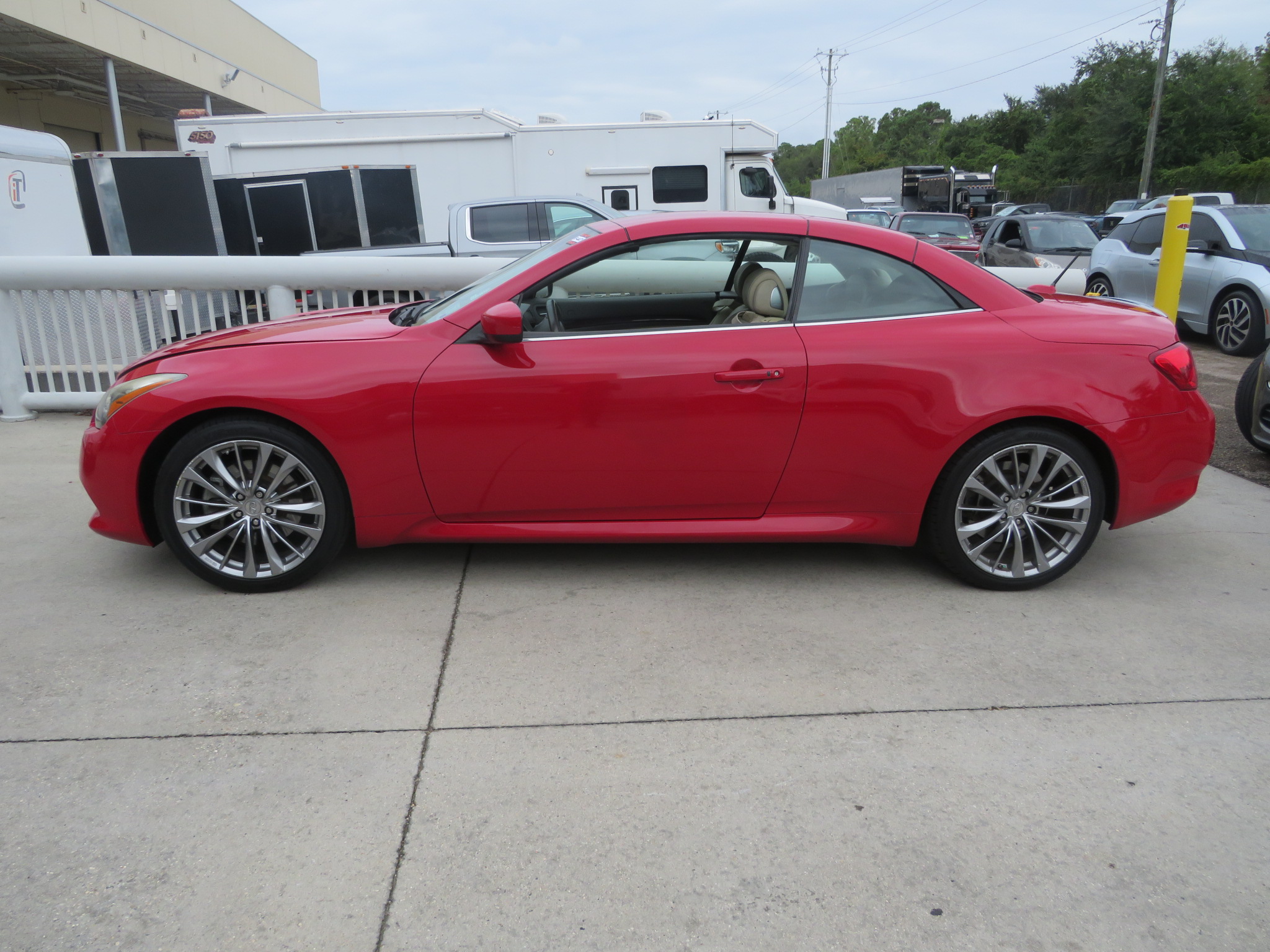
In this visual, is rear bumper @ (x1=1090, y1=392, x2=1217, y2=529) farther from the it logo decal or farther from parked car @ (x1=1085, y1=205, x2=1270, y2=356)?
the it logo decal

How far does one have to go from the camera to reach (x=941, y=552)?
4082 mm

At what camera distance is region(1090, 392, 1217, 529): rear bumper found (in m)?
3.98

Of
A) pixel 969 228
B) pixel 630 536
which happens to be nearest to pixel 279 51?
pixel 969 228

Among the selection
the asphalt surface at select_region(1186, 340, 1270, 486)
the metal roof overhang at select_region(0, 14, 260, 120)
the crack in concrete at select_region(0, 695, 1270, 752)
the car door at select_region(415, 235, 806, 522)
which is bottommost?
the asphalt surface at select_region(1186, 340, 1270, 486)

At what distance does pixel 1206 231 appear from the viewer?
36.6 ft

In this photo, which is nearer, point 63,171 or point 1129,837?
point 1129,837

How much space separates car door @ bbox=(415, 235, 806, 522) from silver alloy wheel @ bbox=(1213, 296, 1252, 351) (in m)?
8.44

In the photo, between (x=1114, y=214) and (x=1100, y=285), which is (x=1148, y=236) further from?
(x=1114, y=214)

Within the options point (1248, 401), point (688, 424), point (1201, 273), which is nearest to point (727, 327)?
point (688, 424)

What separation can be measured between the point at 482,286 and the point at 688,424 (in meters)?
1.10

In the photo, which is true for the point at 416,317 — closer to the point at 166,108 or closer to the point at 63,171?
the point at 63,171

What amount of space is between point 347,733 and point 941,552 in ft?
8.26

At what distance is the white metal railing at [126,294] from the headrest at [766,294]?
10.4 feet

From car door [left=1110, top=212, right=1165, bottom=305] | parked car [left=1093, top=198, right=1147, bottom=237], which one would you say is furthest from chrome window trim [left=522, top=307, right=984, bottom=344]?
parked car [left=1093, top=198, right=1147, bottom=237]
